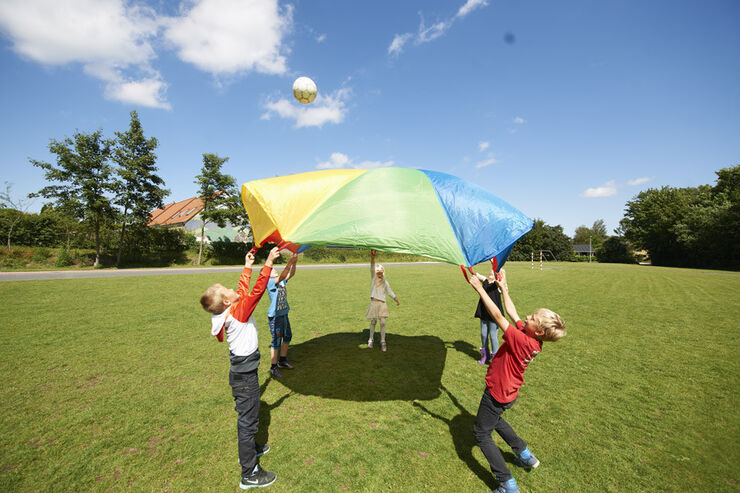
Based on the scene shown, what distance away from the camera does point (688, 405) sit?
5.19m

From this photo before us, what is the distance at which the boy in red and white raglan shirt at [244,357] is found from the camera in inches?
132

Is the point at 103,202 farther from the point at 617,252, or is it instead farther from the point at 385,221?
the point at 617,252

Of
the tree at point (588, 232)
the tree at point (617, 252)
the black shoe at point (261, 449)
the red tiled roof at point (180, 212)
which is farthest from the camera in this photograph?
the tree at point (588, 232)

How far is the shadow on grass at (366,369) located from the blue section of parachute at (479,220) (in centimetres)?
288

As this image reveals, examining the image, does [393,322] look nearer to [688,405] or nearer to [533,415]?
[533,415]

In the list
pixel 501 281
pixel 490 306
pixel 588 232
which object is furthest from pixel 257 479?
pixel 588 232

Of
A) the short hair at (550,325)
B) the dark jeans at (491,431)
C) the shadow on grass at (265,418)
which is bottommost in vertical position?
the shadow on grass at (265,418)

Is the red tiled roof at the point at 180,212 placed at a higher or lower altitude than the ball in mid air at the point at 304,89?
higher

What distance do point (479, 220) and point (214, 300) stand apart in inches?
131

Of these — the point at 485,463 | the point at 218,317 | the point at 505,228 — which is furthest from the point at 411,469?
the point at 505,228

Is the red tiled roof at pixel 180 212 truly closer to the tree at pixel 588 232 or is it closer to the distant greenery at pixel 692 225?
the distant greenery at pixel 692 225

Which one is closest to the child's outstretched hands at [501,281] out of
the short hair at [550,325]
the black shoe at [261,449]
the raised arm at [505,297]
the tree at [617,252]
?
the raised arm at [505,297]

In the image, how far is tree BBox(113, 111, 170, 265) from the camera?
2950 cm

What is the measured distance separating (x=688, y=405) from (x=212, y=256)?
39065 mm
